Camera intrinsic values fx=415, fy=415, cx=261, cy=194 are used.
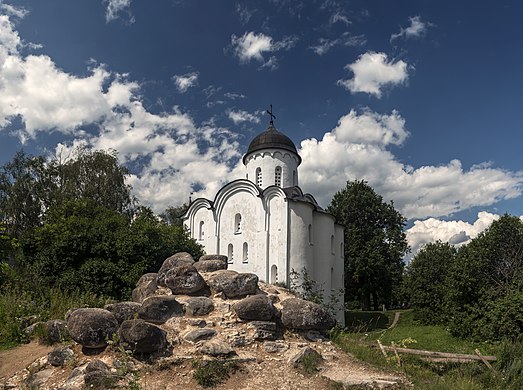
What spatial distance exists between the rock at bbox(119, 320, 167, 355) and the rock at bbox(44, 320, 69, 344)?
2.11 metres

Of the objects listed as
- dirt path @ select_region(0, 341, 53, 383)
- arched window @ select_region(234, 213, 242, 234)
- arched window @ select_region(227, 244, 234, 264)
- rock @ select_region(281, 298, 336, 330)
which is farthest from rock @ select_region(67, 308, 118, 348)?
arched window @ select_region(234, 213, 242, 234)

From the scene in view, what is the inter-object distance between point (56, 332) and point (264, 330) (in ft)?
16.1

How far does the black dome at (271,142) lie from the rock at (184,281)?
17.5 meters

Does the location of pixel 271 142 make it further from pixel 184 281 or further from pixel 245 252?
pixel 184 281

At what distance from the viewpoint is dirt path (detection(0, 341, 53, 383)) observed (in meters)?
8.88

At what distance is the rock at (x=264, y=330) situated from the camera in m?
9.64

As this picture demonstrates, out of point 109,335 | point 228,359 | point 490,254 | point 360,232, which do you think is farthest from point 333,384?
point 360,232

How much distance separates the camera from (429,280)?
2888 cm

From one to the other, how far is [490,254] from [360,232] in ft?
44.0

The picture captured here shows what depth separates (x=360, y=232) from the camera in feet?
111

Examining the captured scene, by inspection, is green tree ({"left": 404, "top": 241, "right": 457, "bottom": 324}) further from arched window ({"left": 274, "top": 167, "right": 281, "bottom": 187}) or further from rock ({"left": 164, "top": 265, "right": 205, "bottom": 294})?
rock ({"left": 164, "top": 265, "right": 205, "bottom": 294})

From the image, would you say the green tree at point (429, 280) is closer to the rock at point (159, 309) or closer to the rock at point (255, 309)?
the rock at point (255, 309)

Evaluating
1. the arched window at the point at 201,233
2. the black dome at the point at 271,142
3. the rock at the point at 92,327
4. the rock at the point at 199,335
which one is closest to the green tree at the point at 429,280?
the black dome at the point at 271,142

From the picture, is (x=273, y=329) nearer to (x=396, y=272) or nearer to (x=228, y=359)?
(x=228, y=359)
